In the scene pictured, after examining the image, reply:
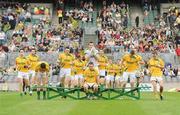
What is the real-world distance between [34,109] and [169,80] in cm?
2184

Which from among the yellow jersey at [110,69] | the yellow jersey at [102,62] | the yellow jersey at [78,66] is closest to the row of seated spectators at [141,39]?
the yellow jersey at [110,69]

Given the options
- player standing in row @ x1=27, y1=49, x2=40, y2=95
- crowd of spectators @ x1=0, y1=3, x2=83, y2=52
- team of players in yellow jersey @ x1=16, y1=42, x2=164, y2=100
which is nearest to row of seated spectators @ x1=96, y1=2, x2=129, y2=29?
crowd of spectators @ x1=0, y1=3, x2=83, y2=52

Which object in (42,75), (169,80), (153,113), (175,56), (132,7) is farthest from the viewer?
(132,7)

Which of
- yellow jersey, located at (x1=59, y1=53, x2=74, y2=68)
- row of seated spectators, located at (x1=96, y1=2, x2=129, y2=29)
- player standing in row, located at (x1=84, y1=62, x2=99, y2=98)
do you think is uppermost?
row of seated spectators, located at (x1=96, y1=2, x2=129, y2=29)

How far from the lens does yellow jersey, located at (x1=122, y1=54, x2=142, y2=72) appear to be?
93.9 ft

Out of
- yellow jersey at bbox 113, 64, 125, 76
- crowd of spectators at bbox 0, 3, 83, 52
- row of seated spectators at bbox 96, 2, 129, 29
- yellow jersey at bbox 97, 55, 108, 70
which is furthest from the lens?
row of seated spectators at bbox 96, 2, 129, 29

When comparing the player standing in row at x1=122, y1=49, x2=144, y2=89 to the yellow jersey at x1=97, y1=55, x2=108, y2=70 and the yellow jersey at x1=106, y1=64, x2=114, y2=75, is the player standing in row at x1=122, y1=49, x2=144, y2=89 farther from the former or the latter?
the yellow jersey at x1=106, y1=64, x2=114, y2=75

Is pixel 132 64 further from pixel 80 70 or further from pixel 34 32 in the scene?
pixel 34 32

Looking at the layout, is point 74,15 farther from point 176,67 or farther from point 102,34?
point 176,67

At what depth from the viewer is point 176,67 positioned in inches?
1665

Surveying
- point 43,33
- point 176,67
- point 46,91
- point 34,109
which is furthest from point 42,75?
point 43,33

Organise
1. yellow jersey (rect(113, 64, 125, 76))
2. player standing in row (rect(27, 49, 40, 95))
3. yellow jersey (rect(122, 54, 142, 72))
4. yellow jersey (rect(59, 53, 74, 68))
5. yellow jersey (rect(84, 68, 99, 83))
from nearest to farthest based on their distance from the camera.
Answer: yellow jersey (rect(84, 68, 99, 83))
yellow jersey (rect(122, 54, 142, 72))
yellow jersey (rect(59, 53, 74, 68))
player standing in row (rect(27, 49, 40, 95))
yellow jersey (rect(113, 64, 125, 76))

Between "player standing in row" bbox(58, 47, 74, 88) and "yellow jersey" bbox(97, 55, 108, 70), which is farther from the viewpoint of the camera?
"yellow jersey" bbox(97, 55, 108, 70)

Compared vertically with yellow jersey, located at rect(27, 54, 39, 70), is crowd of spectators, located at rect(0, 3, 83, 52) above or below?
above
